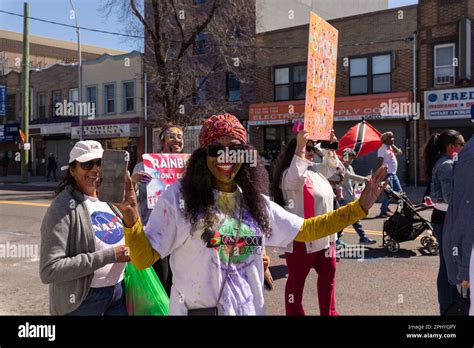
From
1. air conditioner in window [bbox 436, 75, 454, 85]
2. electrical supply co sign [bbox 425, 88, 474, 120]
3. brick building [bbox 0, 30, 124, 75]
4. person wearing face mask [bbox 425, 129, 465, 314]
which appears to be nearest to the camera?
person wearing face mask [bbox 425, 129, 465, 314]

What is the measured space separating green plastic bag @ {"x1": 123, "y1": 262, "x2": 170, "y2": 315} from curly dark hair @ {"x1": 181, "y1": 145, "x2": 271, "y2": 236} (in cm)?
92

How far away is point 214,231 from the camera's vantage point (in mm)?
2299

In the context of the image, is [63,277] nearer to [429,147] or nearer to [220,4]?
[429,147]

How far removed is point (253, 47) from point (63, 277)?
2298 cm

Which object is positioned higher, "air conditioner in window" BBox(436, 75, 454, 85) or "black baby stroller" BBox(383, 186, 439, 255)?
"air conditioner in window" BBox(436, 75, 454, 85)

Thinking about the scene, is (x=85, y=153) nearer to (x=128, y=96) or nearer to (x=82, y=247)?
(x=82, y=247)

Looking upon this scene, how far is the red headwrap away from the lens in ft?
7.59

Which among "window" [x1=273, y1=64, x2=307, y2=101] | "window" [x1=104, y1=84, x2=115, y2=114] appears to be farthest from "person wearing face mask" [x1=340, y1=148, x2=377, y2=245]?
"window" [x1=104, y1=84, x2=115, y2=114]

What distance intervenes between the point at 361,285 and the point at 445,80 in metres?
15.8

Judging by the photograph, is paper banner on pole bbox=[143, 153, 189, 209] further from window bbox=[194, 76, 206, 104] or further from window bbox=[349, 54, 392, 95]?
window bbox=[194, 76, 206, 104]

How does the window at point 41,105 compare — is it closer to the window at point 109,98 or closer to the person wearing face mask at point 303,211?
the window at point 109,98

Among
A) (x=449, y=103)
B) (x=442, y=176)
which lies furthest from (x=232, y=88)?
(x=442, y=176)

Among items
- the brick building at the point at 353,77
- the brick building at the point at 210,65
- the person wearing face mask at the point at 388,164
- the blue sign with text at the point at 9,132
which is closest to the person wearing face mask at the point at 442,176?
the person wearing face mask at the point at 388,164
